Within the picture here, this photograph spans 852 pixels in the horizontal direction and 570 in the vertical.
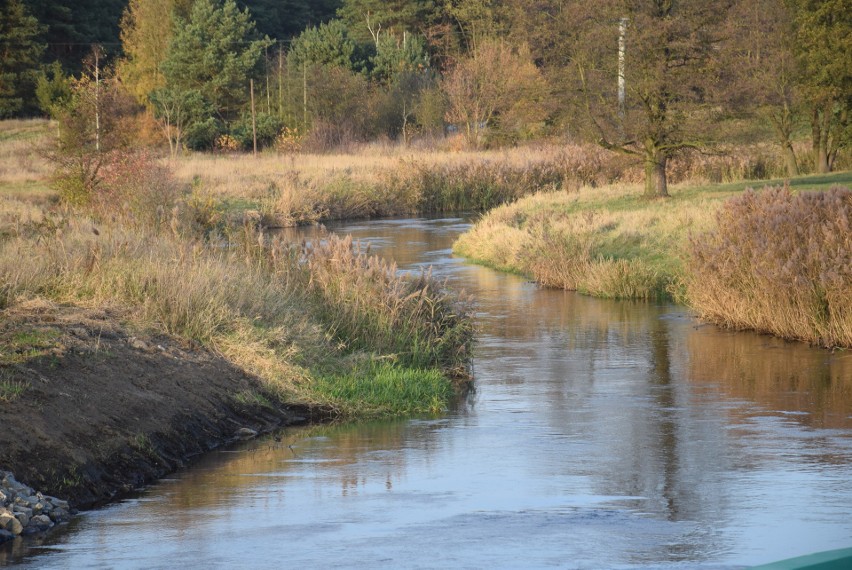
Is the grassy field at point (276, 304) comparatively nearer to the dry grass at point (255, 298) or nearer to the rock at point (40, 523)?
the dry grass at point (255, 298)

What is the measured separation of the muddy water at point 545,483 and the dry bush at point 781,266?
0.82 metres

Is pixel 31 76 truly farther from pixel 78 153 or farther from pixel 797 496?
pixel 797 496

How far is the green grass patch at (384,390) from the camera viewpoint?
13.7 m

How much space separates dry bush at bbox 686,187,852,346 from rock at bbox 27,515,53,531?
36.7ft

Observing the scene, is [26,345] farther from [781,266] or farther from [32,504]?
[781,266]

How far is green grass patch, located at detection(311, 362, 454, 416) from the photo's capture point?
13.7 metres

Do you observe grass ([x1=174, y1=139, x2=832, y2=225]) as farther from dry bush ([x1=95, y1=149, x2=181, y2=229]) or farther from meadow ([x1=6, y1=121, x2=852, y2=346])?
dry bush ([x1=95, y1=149, x2=181, y2=229])

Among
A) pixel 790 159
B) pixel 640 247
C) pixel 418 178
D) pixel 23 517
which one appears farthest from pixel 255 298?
pixel 418 178

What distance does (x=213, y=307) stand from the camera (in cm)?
1415

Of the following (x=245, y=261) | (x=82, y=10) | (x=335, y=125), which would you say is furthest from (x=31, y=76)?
(x=245, y=261)

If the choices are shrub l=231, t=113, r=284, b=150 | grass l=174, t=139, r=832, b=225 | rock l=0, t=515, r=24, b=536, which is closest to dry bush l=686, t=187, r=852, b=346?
rock l=0, t=515, r=24, b=536

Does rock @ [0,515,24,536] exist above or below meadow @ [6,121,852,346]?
below

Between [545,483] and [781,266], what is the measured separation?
8284 millimetres

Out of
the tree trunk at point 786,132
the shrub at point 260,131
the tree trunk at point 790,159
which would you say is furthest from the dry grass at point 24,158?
the tree trunk at point 790,159
